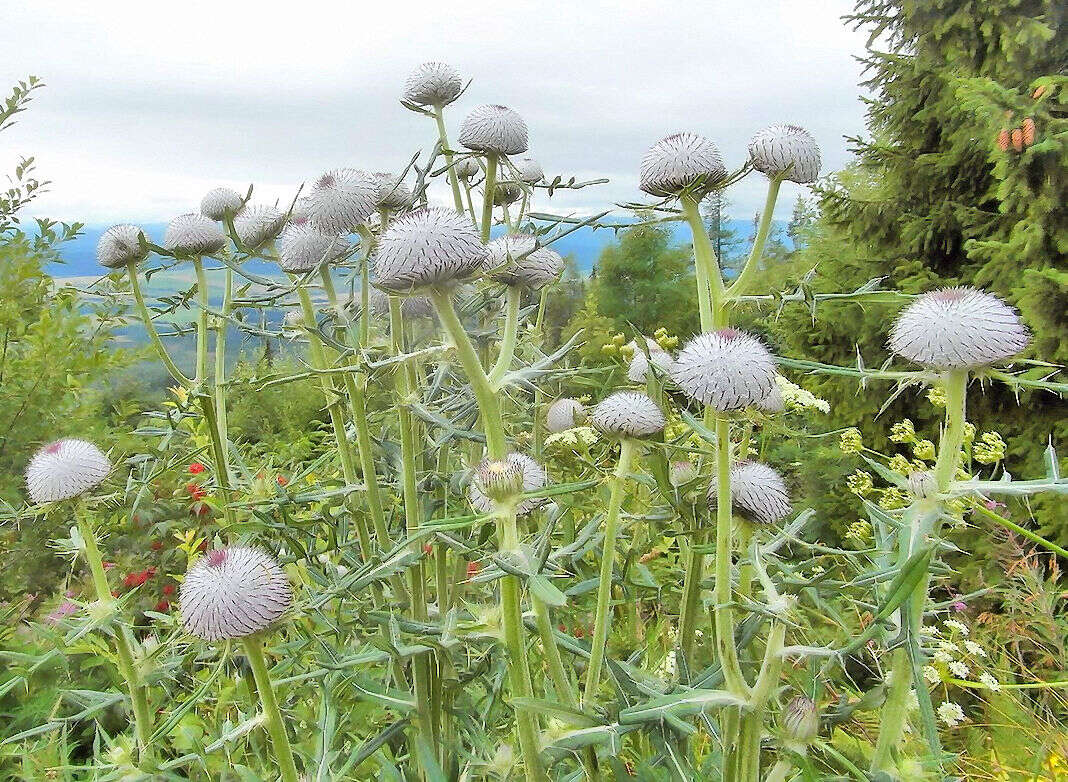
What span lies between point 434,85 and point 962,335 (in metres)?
1.53

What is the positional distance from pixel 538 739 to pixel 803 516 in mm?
669

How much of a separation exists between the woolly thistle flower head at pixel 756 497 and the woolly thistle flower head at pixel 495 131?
3.49 feet

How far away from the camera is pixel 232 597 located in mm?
1389

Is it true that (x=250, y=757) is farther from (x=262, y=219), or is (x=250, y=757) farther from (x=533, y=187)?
(x=533, y=187)

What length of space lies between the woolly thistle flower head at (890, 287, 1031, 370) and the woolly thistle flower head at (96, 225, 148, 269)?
2.27 metres

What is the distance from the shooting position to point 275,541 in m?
2.07

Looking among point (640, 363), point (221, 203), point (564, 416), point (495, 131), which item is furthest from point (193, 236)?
point (640, 363)

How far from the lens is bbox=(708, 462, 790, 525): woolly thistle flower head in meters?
1.44

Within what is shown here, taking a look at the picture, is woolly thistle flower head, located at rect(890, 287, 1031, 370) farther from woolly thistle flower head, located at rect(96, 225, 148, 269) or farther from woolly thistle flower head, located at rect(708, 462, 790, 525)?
woolly thistle flower head, located at rect(96, 225, 148, 269)

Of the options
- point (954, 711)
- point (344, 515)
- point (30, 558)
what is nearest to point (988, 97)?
point (954, 711)

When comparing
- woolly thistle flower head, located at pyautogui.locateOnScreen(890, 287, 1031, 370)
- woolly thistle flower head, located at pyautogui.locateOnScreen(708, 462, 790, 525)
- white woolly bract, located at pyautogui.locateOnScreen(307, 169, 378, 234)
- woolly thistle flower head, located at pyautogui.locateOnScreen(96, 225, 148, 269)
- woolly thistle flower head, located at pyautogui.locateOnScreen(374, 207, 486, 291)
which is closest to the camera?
woolly thistle flower head, located at pyautogui.locateOnScreen(890, 287, 1031, 370)

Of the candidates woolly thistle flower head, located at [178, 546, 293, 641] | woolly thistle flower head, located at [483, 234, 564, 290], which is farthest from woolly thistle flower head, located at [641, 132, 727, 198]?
woolly thistle flower head, located at [178, 546, 293, 641]

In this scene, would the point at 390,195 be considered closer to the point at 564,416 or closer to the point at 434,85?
the point at 434,85

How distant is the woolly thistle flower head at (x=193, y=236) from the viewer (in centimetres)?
232
